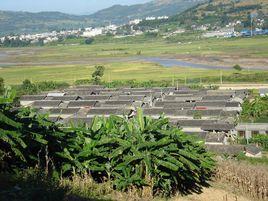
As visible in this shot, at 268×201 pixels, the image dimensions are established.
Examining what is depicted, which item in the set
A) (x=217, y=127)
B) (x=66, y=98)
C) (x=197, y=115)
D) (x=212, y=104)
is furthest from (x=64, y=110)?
(x=217, y=127)

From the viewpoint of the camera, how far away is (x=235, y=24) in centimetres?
10769

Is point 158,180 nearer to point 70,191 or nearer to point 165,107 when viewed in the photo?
point 70,191

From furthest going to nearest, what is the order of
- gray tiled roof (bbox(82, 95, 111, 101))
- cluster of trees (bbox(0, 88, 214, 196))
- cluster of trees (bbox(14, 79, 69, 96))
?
1. cluster of trees (bbox(14, 79, 69, 96))
2. gray tiled roof (bbox(82, 95, 111, 101))
3. cluster of trees (bbox(0, 88, 214, 196))

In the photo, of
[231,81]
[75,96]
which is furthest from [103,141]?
[231,81]

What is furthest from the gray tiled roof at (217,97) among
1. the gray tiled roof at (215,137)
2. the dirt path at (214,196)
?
the dirt path at (214,196)

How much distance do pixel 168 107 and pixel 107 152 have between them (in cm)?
2032

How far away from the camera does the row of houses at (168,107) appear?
21.1m

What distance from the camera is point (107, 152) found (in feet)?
21.1

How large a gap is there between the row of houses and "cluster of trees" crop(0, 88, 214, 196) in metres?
12.4

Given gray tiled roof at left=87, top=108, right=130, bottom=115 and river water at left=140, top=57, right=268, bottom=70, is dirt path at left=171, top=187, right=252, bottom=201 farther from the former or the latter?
river water at left=140, top=57, right=268, bottom=70

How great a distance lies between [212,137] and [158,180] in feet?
44.0

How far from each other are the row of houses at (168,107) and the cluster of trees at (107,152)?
12424 mm

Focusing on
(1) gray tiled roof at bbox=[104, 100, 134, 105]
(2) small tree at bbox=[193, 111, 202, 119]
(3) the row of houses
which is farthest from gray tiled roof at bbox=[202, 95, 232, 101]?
(1) gray tiled roof at bbox=[104, 100, 134, 105]

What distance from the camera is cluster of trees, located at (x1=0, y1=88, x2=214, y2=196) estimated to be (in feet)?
19.6
